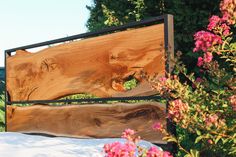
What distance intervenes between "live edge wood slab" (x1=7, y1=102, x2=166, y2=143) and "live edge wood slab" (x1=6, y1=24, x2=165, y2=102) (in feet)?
0.42

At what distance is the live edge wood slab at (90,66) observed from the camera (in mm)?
3676

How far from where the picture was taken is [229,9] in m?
2.51

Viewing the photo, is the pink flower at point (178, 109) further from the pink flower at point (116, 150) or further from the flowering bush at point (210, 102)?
the pink flower at point (116, 150)

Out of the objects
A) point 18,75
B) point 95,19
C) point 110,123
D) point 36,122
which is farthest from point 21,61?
point 95,19

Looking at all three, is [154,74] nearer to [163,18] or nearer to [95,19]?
[163,18]

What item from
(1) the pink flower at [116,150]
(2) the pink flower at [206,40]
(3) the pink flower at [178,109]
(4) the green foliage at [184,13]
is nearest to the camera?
(1) the pink flower at [116,150]

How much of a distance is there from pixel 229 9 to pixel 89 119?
2.06 m

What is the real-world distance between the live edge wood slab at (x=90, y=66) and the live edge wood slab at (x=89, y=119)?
128 millimetres

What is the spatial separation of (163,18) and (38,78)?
6.45ft

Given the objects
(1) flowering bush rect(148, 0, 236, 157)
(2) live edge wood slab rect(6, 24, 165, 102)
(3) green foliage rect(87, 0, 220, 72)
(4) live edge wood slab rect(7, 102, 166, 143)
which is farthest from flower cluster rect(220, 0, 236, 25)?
(3) green foliage rect(87, 0, 220, 72)

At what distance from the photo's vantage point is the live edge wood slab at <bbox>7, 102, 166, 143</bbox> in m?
3.64

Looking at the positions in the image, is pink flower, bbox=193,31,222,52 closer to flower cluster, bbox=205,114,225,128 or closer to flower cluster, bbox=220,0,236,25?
flower cluster, bbox=220,0,236,25

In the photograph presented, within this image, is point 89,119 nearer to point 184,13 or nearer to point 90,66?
point 90,66

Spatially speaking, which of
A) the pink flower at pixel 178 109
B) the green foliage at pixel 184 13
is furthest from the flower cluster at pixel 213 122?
the green foliage at pixel 184 13
